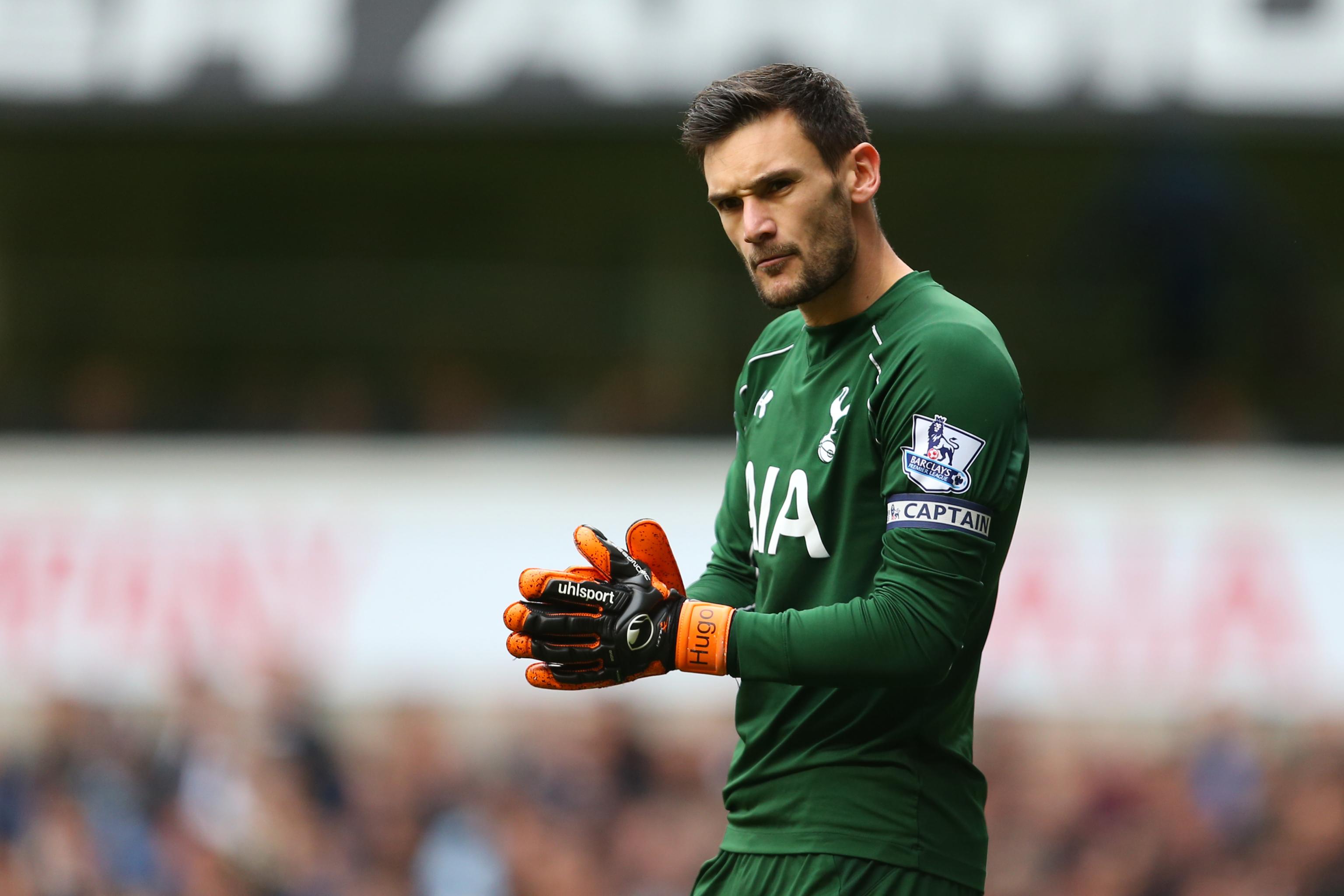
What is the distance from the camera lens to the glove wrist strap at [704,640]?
8.53 feet

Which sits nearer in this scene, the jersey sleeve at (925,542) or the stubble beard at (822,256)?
the jersey sleeve at (925,542)

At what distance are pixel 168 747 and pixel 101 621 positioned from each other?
4.71 feet

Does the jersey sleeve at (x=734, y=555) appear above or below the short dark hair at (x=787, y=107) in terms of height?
below

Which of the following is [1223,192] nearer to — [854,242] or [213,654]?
[213,654]

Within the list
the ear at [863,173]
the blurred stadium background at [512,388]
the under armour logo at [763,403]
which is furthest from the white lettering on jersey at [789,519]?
the blurred stadium background at [512,388]

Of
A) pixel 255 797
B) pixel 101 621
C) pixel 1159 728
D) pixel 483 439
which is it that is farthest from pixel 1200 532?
pixel 101 621

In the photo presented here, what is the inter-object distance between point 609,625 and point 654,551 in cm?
30

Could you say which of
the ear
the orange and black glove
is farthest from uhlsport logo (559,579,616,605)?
the ear

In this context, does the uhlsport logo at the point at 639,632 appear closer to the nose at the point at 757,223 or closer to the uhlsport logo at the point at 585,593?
the uhlsport logo at the point at 585,593

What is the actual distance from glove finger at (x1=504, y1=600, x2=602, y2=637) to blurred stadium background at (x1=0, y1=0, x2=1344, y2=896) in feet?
17.6

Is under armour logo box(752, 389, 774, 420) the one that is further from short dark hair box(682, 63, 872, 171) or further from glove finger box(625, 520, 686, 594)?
short dark hair box(682, 63, 872, 171)

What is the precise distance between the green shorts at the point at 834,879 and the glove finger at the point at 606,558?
0.53 m

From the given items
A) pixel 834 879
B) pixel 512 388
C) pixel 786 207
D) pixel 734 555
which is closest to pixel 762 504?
pixel 734 555

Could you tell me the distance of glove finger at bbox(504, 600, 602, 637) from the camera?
2.60 m
